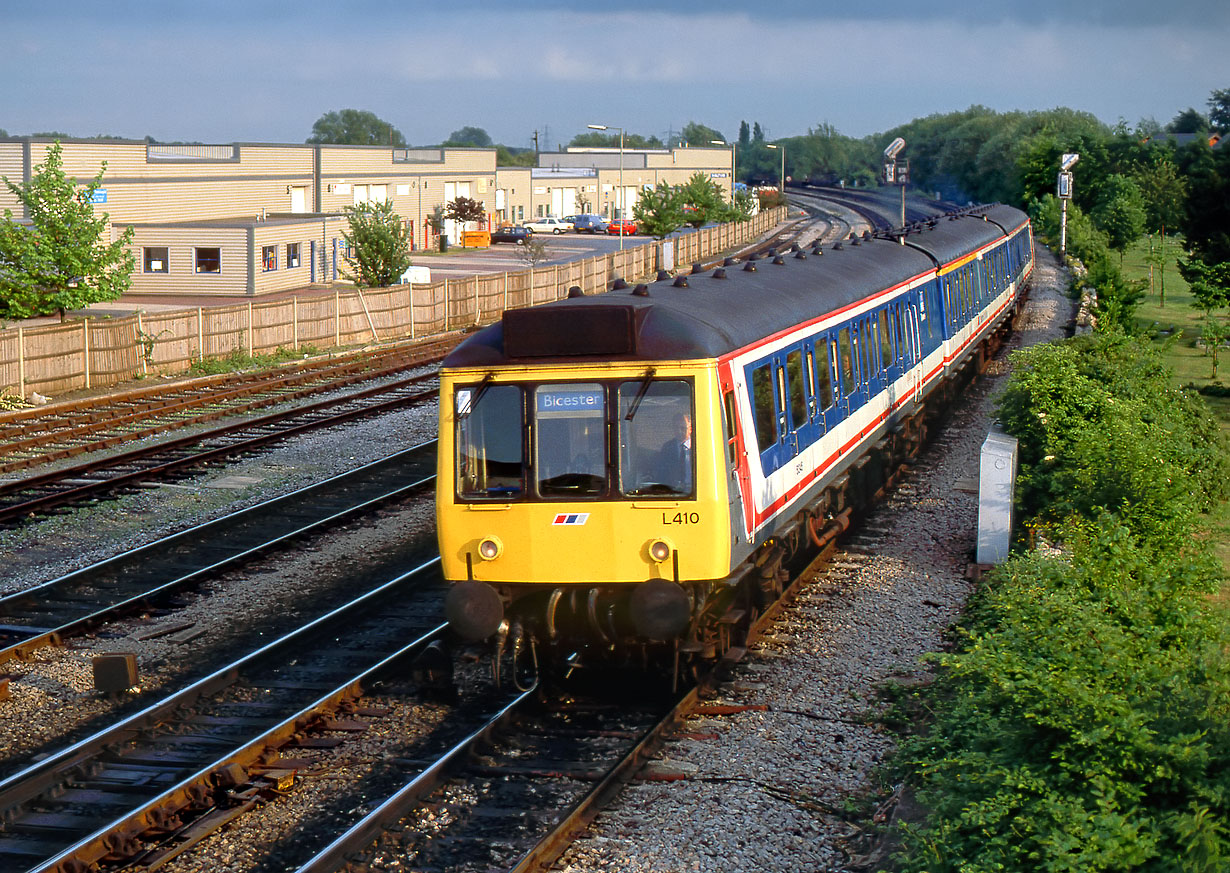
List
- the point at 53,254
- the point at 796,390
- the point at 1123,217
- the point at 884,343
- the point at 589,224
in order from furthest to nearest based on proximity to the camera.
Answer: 1. the point at 589,224
2. the point at 1123,217
3. the point at 53,254
4. the point at 884,343
5. the point at 796,390

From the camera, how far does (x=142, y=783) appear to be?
881cm

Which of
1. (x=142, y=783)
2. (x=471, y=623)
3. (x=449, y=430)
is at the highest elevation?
(x=449, y=430)

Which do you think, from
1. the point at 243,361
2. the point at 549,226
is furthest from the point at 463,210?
the point at 243,361

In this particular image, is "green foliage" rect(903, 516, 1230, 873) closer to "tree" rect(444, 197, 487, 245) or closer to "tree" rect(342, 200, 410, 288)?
"tree" rect(342, 200, 410, 288)

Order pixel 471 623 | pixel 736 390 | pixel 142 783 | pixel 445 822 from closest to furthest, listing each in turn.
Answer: pixel 445 822 < pixel 142 783 < pixel 471 623 < pixel 736 390

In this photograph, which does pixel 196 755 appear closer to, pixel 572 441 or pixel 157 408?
pixel 572 441

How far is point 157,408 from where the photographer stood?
24906 mm

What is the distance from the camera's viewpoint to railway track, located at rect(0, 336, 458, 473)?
21.2 m

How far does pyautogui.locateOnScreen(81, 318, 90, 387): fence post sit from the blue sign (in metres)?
20.5

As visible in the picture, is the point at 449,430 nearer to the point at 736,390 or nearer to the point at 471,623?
the point at 471,623

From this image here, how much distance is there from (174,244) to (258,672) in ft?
141

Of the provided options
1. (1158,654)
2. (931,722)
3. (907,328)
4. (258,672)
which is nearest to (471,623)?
(258,672)

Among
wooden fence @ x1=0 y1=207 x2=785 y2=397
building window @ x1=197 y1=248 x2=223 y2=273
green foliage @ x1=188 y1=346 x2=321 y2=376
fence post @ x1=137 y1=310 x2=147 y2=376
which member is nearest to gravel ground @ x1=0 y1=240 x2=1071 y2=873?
wooden fence @ x1=0 y1=207 x2=785 y2=397

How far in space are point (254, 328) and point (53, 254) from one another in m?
5.58
